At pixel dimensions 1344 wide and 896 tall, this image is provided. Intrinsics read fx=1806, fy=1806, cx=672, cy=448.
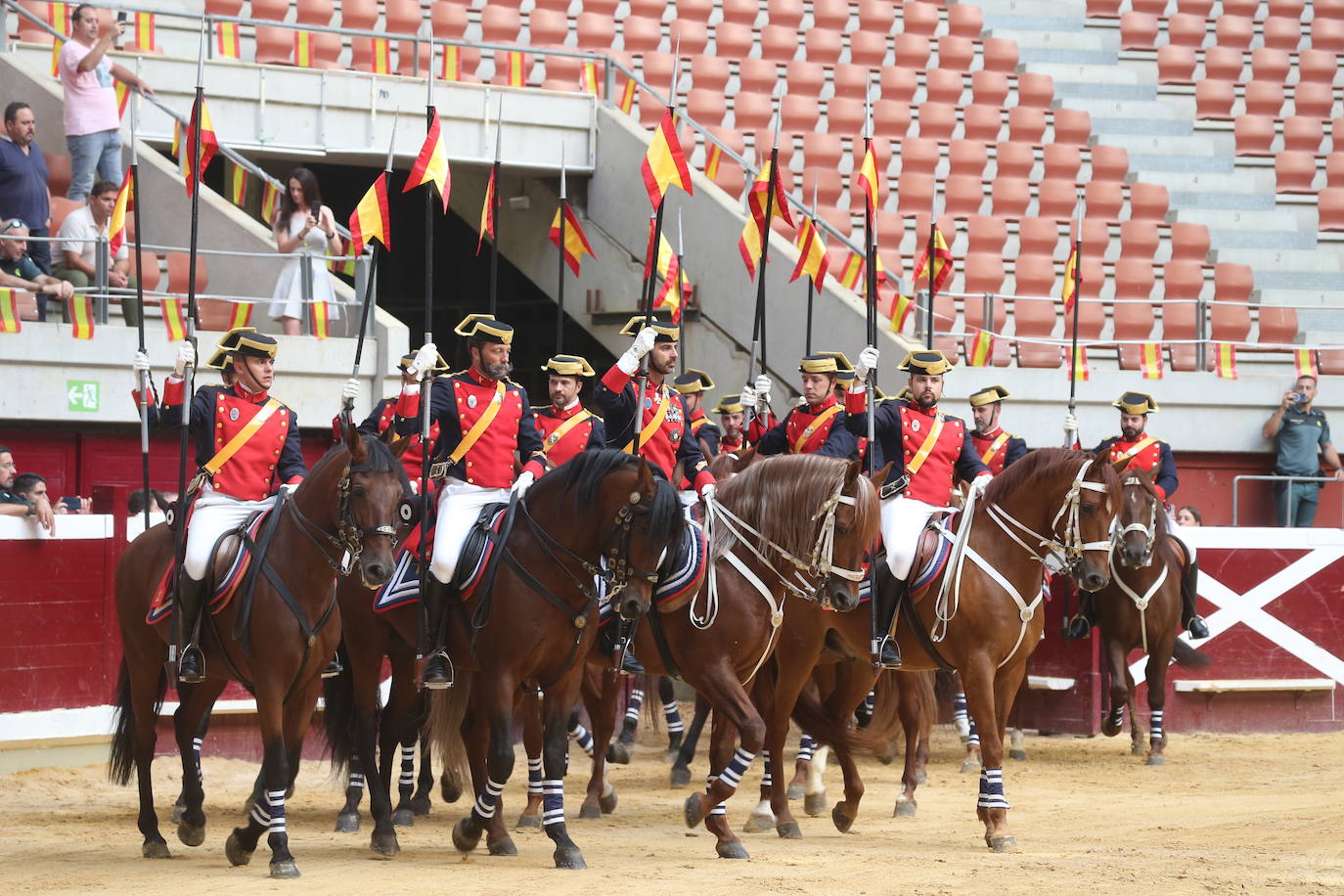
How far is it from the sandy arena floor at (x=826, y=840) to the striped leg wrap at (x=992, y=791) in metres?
0.23

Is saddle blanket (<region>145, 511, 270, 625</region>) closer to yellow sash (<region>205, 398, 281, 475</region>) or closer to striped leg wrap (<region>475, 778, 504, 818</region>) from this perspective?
yellow sash (<region>205, 398, 281, 475</region>)

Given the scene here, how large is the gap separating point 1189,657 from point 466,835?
662 centimetres

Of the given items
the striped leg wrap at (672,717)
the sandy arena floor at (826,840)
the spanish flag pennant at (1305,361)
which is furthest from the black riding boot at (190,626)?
the spanish flag pennant at (1305,361)

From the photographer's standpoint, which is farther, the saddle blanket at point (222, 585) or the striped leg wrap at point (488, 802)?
the striped leg wrap at point (488, 802)

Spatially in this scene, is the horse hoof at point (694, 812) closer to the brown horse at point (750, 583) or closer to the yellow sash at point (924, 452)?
the brown horse at point (750, 583)

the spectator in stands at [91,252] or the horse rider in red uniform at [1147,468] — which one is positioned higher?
the spectator in stands at [91,252]

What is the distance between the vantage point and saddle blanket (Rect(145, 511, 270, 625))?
802cm

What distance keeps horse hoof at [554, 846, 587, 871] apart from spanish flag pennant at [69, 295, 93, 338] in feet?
22.8

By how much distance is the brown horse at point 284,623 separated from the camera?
299 inches

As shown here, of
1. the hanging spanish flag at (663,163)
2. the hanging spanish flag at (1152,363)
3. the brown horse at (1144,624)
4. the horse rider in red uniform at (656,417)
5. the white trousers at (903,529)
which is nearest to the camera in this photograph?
the white trousers at (903,529)

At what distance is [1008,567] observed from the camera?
29.9ft

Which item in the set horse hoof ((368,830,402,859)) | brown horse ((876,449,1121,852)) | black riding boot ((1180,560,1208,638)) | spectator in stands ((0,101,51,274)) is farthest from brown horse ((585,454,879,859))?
spectator in stands ((0,101,51,274))

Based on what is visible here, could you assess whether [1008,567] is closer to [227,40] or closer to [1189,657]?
[1189,657]

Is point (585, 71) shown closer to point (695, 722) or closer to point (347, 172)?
point (347, 172)
